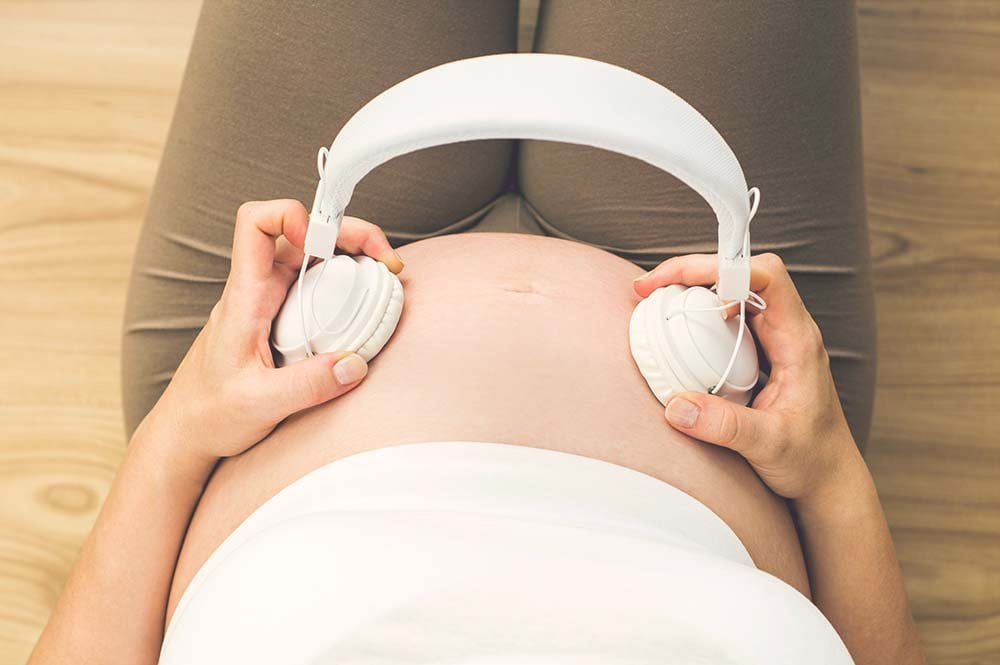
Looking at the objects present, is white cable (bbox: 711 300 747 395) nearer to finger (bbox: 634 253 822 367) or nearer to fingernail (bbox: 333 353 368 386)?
finger (bbox: 634 253 822 367)

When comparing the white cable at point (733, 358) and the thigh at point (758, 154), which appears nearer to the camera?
the white cable at point (733, 358)

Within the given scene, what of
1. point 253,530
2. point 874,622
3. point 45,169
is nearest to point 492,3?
point 253,530

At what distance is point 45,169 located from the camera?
49.4 inches

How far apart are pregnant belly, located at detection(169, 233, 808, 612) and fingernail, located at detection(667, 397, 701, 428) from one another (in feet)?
0.06

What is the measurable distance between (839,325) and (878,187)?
0.48 meters

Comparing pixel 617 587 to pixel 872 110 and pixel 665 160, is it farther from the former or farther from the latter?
pixel 872 110

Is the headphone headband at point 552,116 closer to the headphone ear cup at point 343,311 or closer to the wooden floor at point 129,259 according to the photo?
the headphone ear cup at point 343,311

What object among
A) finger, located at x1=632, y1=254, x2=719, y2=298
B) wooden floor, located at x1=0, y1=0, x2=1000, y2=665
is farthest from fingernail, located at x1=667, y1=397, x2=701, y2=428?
wooden floor, located at x1=0, y1=0, x2=1000, y2=665

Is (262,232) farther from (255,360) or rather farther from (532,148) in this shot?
(532,148)

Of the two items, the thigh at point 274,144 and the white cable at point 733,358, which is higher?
the thigh at point 274,144

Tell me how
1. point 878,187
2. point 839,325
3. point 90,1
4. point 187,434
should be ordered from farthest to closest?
1. point 90,1
2. point 878,187
3. point 839,325
4. point 187,434

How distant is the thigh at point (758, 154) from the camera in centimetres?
76

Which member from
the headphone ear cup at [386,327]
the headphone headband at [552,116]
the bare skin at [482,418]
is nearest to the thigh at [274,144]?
the bare skin at [482,418]

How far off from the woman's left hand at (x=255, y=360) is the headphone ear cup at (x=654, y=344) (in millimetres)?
202
